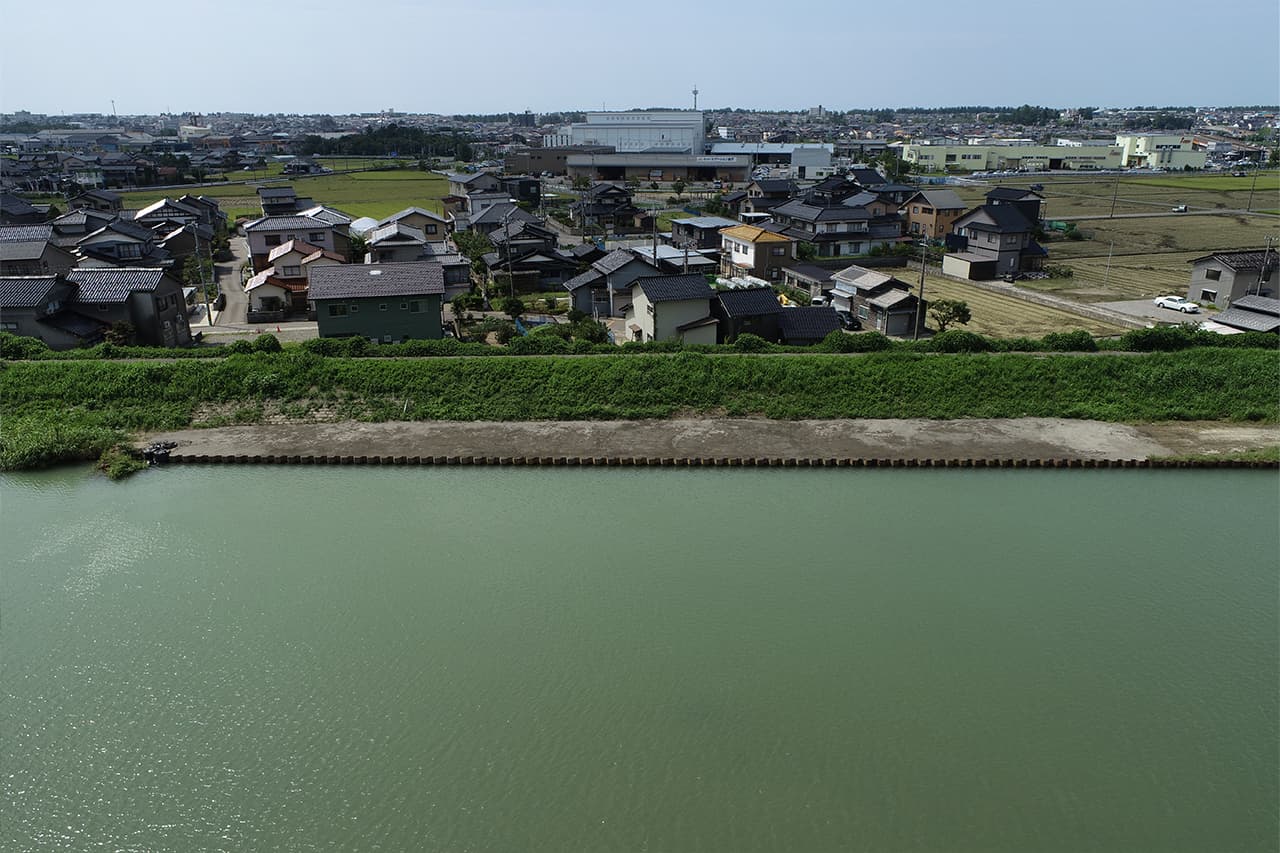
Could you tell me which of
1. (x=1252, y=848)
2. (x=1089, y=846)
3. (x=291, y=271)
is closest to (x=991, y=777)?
(x=1089, y=846)

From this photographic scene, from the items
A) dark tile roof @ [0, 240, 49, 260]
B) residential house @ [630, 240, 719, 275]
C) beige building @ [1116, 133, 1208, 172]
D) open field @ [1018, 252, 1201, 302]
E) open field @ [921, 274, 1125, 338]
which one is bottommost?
open field @ [921, 274, 1125, 338]

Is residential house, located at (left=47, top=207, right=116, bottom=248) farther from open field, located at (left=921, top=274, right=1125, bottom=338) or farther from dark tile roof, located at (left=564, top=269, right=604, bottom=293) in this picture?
open field, located at (left=921, top=274, right=1125, bottom=338)

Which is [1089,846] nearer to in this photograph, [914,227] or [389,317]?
[389,317]

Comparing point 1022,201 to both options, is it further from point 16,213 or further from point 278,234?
point 16,213

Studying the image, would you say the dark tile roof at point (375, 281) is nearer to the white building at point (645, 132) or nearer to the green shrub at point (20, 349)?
the green shrub at point (20, 349)

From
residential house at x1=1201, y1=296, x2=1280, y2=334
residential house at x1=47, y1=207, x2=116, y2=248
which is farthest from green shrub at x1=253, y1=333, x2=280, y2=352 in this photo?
residential house at x1=1201, y1=296, x2=1280, y2=334

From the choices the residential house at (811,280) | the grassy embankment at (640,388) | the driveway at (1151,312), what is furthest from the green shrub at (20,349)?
the driveway at (1151,312)

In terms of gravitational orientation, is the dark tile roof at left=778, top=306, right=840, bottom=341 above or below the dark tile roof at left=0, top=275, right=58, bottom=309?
below
